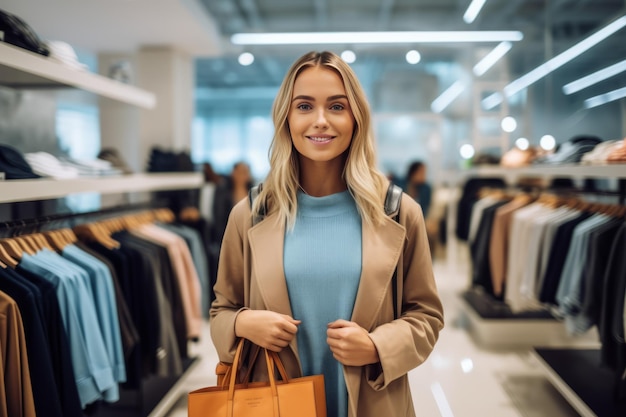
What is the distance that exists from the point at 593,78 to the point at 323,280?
2.49 m

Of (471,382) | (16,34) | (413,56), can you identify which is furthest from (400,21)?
(16,34)

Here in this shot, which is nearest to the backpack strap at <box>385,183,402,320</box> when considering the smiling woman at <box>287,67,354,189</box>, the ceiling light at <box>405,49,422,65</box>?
the smiling woman at <box>287,67,354,189</box>

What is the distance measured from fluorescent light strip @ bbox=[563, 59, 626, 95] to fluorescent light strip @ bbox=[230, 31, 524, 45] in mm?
1951

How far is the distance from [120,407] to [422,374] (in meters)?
1.79

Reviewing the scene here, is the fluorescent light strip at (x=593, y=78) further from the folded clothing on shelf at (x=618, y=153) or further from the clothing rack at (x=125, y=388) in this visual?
the clothing rack at (x=125, y=388)

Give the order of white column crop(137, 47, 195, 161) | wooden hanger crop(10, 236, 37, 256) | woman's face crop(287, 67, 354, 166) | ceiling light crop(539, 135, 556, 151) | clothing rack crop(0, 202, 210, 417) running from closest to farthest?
woman's face crop(287, 67, 354, 166)
wooden hanger crop(10, 236, 37, 256)
clothing rack crop(0, 202, 210, 417)
ceiling light crop(539, 135, 556, 151)
white column crop(137, 47, 195, 161)

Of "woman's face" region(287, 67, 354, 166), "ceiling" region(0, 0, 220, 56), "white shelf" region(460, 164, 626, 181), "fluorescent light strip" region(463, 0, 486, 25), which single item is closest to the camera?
"woman's face" region(287, 67, 354, 166)

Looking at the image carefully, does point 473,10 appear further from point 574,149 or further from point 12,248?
point 12,248

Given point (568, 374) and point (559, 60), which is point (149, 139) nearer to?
point (559, 60)

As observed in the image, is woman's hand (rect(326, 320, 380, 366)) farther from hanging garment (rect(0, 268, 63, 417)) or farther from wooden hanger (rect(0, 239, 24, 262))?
wooden hanger (rect(0, 239, 24, 262))

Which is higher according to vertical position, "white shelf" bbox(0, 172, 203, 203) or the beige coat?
"white shelf" bbox(0, 172, 203, 203)

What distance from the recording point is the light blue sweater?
4.44 feet

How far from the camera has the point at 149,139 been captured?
5.30 m

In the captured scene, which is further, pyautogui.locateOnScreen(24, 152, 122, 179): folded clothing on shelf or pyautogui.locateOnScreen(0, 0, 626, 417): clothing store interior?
pyautogui.locateOnScreen(24, 152, 122, 179): folded clothing on shelf
